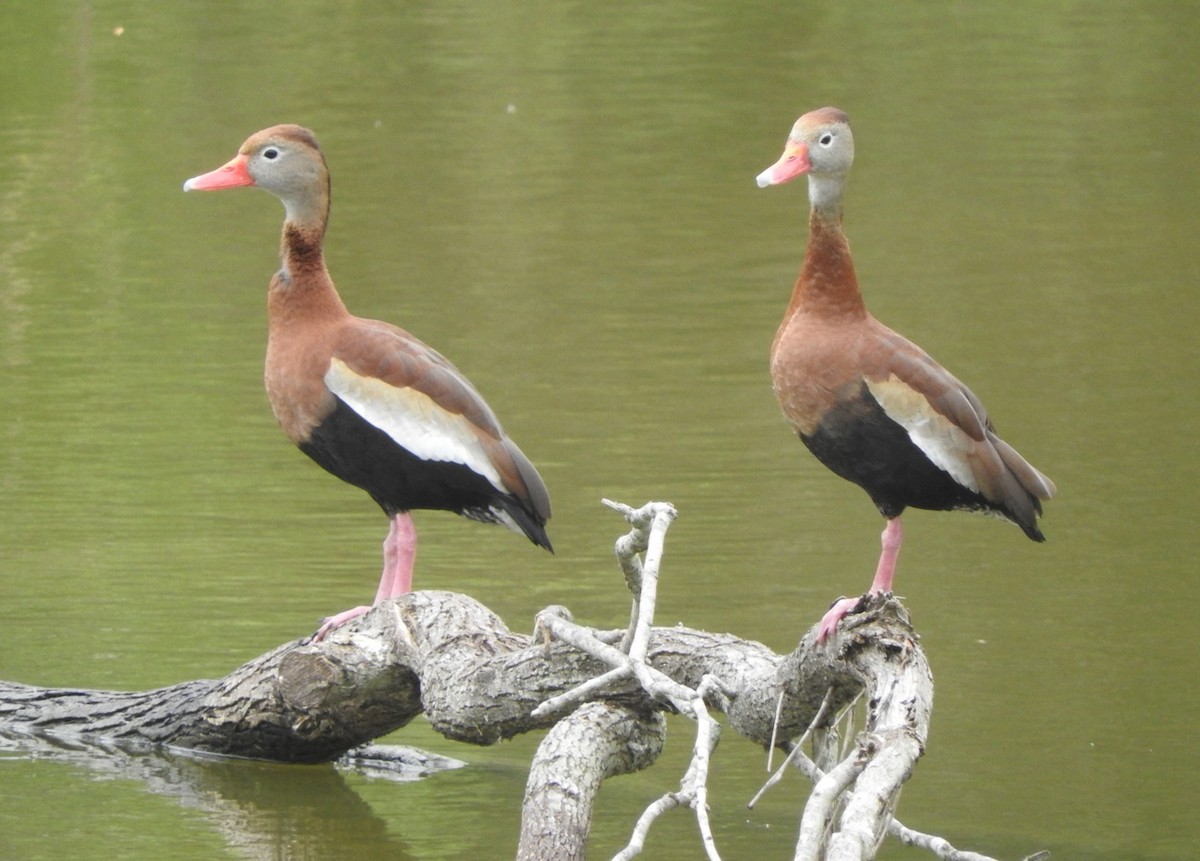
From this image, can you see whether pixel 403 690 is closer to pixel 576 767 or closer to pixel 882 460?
pixel 576 767

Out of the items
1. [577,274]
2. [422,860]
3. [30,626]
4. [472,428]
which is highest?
[577,274]

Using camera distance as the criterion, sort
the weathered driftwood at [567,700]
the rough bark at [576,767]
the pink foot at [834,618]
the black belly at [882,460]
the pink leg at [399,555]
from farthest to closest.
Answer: the pink leg at [399,555]
the black belly at [882,460]
the pink foot at [834,618]
the rough bark at [576,767]
the weathered driftwood at [567,700]

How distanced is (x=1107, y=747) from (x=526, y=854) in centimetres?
270

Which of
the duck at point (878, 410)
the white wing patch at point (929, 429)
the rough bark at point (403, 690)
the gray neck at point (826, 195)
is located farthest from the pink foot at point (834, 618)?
the gray neck at point (826, 195)

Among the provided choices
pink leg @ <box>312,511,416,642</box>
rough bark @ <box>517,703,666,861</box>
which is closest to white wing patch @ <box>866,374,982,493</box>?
rough bark @ <box>517,703,666,861</box>

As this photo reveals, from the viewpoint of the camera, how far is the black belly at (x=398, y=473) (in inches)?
238

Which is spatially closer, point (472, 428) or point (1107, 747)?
point (472, 428)

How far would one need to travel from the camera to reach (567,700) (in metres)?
4.84

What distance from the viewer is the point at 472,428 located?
20.1ft

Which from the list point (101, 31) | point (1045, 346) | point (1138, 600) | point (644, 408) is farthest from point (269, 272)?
point (101, 31)

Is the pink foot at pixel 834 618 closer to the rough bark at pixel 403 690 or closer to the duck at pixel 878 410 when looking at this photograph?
the rough bark at pixel 403 690

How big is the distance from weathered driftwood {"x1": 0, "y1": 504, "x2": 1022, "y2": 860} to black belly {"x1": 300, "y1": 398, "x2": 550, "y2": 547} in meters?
0.35

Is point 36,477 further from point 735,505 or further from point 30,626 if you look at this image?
point 735,505

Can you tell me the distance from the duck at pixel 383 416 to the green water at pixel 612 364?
0.94 m
